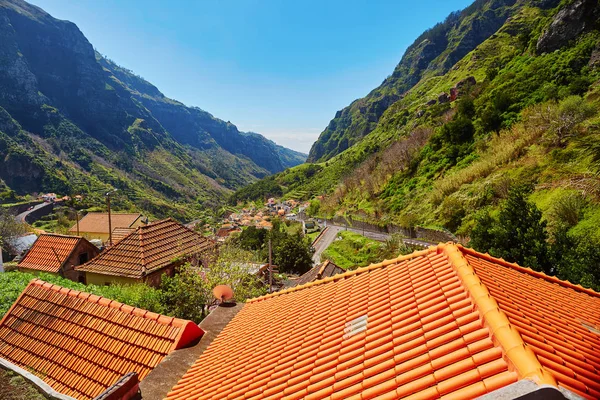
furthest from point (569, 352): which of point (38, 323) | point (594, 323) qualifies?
point (38, 323)

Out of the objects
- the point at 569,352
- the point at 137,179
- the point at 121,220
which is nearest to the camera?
the point at 569,352

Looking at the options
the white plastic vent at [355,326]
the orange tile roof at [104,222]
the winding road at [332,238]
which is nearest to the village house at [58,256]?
the white plastic vent at [355,326]

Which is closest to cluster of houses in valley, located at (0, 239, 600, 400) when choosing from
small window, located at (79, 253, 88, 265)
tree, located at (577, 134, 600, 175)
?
tree, located at (577, 134, 600, 175)

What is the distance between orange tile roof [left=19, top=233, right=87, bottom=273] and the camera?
19250 millimetres

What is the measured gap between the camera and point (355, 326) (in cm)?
430

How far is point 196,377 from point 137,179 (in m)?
170

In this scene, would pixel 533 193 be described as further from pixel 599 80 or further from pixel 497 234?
pixel 599 80

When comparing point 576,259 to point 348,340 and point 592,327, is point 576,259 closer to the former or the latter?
point 592,327

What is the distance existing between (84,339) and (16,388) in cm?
148

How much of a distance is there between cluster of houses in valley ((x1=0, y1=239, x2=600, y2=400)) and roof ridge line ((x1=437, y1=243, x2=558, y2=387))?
0.01 metres

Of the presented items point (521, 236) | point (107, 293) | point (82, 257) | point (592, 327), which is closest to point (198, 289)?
point (107, 293)

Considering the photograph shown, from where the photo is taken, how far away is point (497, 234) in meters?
14.1

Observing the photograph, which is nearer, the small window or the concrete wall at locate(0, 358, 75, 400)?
the concrete wall at locate(0, 358, 75, 400)

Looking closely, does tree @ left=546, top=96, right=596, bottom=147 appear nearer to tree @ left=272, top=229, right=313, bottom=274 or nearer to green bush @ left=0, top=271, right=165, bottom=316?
tree @ left=272, top=229, right=313, bottom=274
